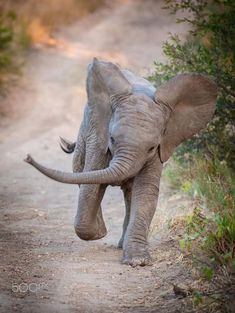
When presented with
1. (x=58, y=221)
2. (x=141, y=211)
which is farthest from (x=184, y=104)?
(x=58, y=221)

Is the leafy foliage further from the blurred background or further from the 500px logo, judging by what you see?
A: the 500px logo

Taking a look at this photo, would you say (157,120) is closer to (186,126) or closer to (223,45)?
(186,126)

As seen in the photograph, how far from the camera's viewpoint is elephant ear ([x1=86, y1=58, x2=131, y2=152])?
759 centimetres

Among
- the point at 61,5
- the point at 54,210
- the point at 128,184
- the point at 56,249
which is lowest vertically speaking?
the point at 61,5

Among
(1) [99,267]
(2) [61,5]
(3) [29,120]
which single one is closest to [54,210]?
(1) [99,267]

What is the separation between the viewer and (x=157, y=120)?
7.45 m

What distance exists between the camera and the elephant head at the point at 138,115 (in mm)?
7176

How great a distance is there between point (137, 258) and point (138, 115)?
134cm

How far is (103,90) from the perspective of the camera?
7.68 metres

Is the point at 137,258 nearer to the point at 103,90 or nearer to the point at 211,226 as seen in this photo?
the point at 211,226

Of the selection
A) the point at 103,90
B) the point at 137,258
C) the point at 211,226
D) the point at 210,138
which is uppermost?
the point at 103,90

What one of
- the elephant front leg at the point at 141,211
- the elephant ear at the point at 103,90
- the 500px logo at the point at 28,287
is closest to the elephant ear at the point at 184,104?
the elephant front leg at the point at 141,211

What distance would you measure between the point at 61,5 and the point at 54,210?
15319 mm

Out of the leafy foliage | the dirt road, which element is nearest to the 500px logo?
the dirt road
